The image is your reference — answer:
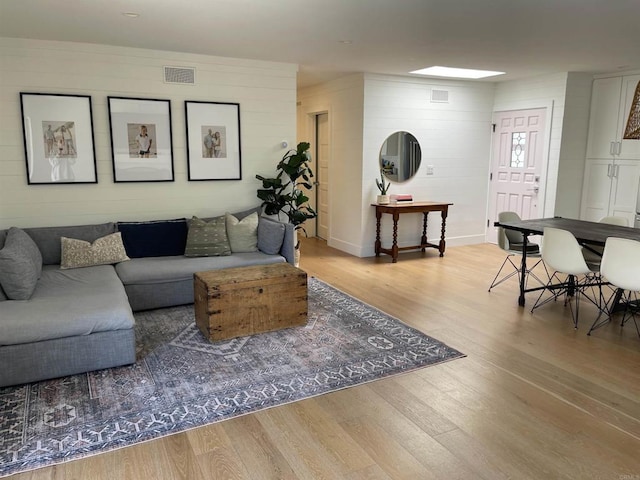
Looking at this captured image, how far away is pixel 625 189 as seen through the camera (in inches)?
242

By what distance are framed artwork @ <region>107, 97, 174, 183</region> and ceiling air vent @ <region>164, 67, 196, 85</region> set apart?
256 mm

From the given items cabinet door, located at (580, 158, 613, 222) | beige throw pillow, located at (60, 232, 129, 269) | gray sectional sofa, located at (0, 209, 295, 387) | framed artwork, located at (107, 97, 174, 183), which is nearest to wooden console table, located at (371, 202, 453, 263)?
cabinet door, located at (580, 158, 613, 222)

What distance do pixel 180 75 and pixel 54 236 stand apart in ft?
7.07

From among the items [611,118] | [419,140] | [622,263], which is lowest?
[622,263]

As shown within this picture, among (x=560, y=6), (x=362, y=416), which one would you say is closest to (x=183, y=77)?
(x=560, y=6)

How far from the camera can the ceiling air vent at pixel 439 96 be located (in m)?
6.92

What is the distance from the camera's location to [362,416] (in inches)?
106

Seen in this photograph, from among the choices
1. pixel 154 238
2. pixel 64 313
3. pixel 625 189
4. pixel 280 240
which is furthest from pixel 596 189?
pixel 64 313

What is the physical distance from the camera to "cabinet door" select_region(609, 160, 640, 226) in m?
6.02

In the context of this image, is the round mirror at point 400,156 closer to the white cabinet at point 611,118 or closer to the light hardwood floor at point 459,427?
the white cabinet at point 611,118

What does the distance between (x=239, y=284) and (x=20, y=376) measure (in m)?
1.53

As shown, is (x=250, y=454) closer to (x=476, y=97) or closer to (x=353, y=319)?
(x=353, y=319)

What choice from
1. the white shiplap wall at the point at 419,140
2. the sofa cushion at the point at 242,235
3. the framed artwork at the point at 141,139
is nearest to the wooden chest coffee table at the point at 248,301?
the sofa cushion at the point at 242,235

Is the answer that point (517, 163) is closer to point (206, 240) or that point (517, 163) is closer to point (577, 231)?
point (577, 231)
